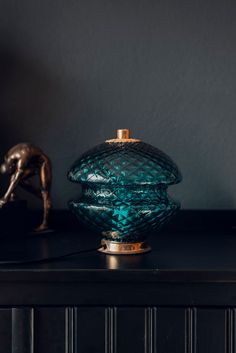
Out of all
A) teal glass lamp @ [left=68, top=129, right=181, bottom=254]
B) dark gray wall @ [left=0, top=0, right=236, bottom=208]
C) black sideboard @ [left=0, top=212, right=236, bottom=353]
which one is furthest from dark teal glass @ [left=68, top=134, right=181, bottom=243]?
dark gray wall @ [left=0, top=0, right=236, bottom=208]

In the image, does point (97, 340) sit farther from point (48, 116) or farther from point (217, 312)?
point (48, 116)

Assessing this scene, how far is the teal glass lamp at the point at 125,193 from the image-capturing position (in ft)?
2.98

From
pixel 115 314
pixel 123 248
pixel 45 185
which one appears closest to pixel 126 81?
pixel 45 185

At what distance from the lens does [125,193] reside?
3.02ft

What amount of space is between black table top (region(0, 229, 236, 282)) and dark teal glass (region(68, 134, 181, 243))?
0.06 metres

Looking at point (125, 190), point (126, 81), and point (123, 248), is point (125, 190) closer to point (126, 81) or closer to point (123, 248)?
point (123, 248)

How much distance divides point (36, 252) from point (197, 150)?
0.53 metres

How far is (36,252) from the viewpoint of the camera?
93cm

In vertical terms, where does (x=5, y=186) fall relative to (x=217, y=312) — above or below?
above

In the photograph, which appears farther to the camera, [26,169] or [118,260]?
[26,169]

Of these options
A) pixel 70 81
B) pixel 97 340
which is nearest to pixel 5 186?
pixel 70 81

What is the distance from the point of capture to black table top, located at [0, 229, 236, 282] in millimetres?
795

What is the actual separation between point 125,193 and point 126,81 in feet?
1.42

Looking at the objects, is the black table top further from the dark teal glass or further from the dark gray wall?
the dark gray wall
